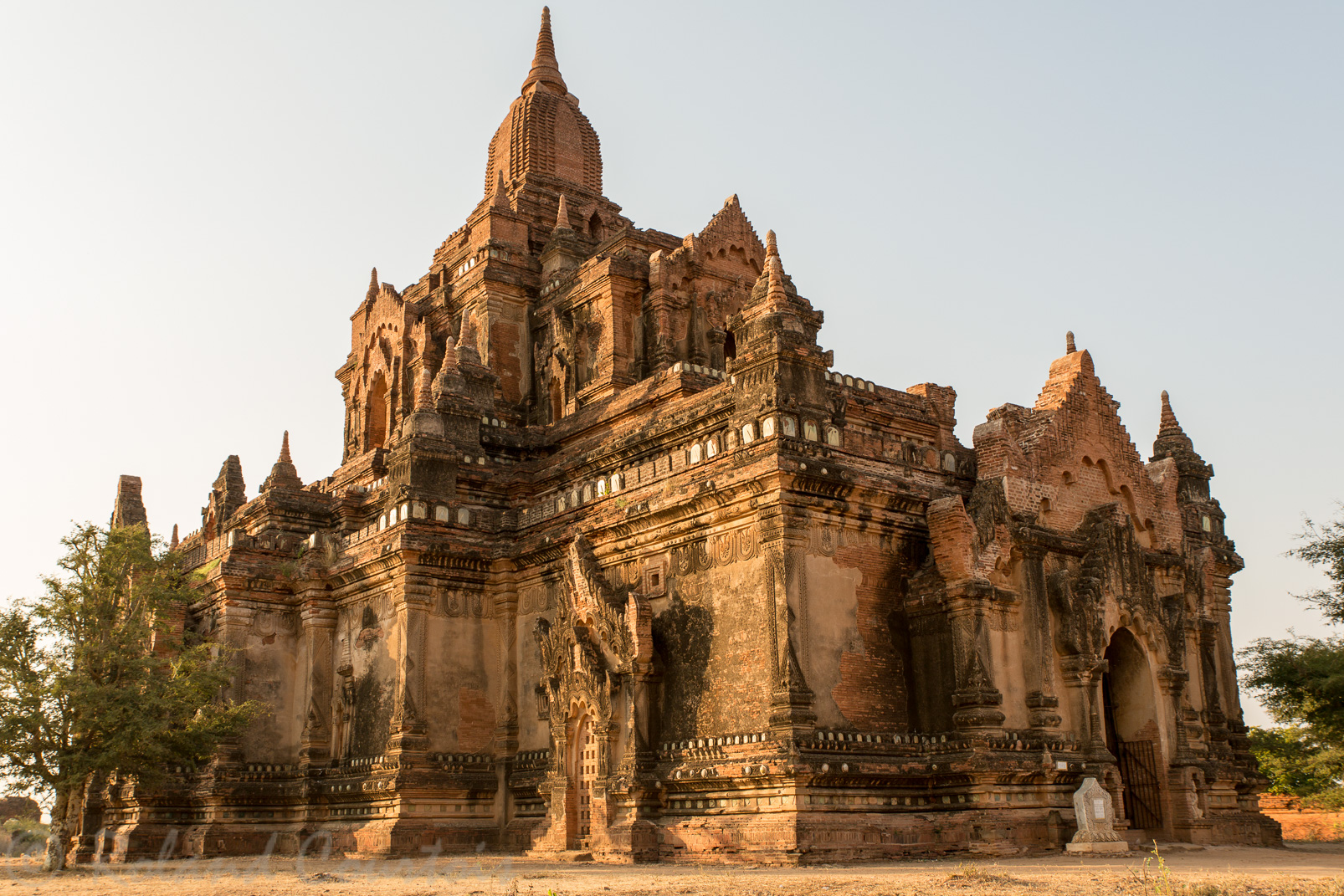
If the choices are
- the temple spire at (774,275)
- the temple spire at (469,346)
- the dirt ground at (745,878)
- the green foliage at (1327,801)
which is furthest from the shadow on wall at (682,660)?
the green foliage at (1327,801)

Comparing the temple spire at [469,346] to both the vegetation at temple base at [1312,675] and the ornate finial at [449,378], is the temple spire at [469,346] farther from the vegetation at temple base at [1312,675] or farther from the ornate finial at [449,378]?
the vegetation at temple base at [1312,675]

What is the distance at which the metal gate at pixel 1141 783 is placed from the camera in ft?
69.1

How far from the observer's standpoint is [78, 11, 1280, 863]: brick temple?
18594 mm

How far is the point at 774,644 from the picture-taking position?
1833cm

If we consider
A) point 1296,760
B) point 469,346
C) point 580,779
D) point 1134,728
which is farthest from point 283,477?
point 1296,760

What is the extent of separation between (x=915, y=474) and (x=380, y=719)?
1109 centimetres

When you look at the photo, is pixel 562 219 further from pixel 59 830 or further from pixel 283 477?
pixel 59 830

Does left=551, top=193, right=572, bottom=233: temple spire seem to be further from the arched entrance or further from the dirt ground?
the dirt ground

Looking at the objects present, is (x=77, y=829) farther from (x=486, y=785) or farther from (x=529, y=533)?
(x=529, y=533)

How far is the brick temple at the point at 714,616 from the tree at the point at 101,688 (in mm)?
2589

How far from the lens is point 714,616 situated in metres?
19.7

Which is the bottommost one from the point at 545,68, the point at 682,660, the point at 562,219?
the point at 682,660

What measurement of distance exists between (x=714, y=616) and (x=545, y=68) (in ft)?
73.8

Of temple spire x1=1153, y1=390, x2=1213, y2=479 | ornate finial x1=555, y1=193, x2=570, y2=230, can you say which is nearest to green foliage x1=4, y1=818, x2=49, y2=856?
ornate finial x1=555, y1=193, x2=570, y2=230
